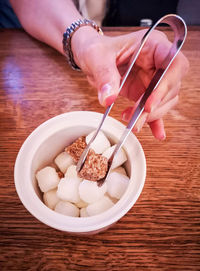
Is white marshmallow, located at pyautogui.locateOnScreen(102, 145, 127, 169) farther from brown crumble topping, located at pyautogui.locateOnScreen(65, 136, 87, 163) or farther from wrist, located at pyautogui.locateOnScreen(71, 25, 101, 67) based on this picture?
wrist, located at pyautogui.locateOnScreen(71, 25, 101, 67)

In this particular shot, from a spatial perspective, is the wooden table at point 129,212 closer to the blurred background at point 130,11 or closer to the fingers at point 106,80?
the fingers at point 106,80

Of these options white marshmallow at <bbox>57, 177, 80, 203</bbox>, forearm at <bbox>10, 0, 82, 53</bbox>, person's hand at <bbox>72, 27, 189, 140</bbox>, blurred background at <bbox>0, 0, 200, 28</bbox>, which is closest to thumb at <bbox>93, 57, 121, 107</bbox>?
person's hand at <bbox>72, 27, 189, 140</bbox>

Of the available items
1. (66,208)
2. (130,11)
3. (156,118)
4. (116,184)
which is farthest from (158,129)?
(130,11)

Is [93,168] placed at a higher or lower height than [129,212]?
higher

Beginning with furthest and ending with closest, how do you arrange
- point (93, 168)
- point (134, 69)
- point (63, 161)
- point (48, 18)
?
point (48, 18)
point (134, 69)
point (63, 161)
point (93, 168)

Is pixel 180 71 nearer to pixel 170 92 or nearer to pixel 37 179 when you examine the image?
pixel 170 92

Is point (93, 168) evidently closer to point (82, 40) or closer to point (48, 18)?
point (82, 40)

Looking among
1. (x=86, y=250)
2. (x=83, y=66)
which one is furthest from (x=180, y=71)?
(x=86, y=250)
